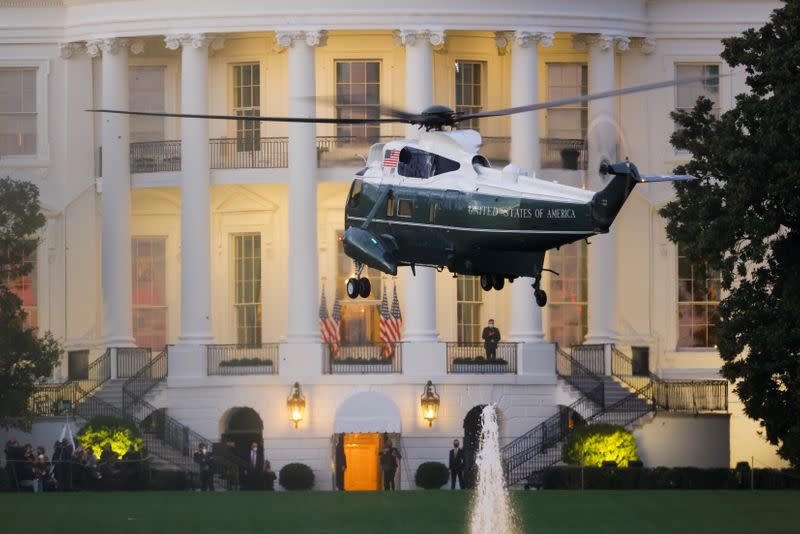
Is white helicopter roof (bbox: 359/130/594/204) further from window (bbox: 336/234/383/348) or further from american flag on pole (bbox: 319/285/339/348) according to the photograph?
window (bbox: 336/234/383/348)

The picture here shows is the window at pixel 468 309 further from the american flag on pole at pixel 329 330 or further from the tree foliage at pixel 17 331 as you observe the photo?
the tree foliage at pixel 17 331

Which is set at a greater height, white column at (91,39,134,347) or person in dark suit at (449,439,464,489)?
white column at (91,39,134,347)

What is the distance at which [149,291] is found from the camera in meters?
87.9

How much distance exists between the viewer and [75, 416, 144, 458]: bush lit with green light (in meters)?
77.8

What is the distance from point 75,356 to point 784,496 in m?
21.6

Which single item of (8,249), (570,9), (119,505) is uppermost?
(570,9)

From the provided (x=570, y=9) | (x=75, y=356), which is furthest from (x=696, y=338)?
(x=75, y=356)

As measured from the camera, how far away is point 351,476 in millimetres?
81500

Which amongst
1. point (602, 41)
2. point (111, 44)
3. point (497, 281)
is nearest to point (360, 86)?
point (602, 41)

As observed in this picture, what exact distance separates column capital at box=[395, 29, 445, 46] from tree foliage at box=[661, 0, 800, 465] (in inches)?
550

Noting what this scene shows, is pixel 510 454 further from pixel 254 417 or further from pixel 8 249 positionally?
pixel 8 249

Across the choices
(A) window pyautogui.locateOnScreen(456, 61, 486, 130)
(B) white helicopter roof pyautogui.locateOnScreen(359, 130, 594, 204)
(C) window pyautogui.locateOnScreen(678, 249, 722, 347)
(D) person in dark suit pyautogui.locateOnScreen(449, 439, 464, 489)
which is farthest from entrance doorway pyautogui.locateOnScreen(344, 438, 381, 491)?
(B) white helicopter roof pyautogui.locateOnScreen(359, 130, 594, 204)

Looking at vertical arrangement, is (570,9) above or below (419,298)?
above

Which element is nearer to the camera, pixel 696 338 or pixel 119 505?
pixel 119 505
